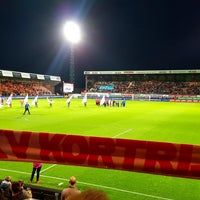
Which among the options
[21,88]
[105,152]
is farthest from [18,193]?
[21,88]

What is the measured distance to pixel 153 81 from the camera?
12112 cm

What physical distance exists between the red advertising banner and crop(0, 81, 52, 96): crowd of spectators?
89554mm

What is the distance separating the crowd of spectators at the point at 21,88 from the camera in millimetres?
96500

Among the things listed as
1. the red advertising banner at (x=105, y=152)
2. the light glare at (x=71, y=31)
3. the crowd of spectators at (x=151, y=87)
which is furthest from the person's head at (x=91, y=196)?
the crowd of spectators at (x=151, y=87)

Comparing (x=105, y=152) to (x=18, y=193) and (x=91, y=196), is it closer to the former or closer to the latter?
(x=18, y=193)

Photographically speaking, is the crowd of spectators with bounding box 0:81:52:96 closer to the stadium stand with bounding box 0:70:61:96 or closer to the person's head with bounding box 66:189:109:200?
the stadium stand with bounding box 0:70:61:96

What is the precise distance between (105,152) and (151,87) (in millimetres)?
113178

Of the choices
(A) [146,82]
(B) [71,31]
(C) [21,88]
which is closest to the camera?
(B) [71,31]

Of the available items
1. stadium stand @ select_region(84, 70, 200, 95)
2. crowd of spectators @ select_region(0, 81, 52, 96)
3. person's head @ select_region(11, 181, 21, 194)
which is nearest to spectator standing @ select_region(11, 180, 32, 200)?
person's head @ select_region(11, 181, 21, 194)

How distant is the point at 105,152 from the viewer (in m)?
5.70

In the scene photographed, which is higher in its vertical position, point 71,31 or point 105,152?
point 71,31

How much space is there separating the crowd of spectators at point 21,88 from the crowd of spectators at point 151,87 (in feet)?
72.6

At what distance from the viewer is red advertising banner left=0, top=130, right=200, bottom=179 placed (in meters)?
5.20

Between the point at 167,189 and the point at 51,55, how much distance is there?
122404mm
